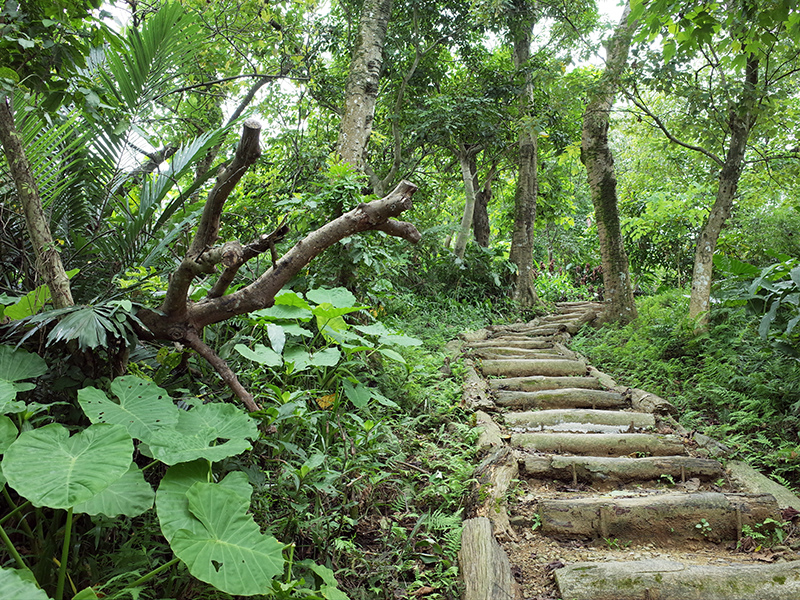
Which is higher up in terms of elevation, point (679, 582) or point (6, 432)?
point (6, 432)

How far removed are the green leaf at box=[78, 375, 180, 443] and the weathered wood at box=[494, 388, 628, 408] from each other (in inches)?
111

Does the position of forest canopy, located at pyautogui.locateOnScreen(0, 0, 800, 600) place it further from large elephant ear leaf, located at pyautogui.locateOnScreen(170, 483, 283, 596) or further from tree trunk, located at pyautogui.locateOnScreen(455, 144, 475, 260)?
tree trunk, located at pyautogui.locateOnScreen(455, 144, 475, 260)

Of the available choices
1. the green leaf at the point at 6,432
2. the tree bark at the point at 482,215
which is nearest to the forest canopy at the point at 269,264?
the green leaf at the point at 6,432

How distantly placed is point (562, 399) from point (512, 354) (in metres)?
1.28

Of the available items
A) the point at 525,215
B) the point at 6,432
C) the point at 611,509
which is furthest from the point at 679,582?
the point at 525,215

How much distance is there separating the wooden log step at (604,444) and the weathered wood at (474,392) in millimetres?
450

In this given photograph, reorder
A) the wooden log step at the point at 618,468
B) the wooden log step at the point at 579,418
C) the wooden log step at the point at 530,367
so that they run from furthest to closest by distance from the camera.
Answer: the wooden log step at the point at 530,367
the wooden log step at the point at 579,418
the wooden log step at the point at 618,468

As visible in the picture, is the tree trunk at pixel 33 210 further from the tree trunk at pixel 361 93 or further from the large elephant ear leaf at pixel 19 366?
the tree trunk at pixel 361 93

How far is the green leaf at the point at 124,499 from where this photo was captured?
3.76 feet

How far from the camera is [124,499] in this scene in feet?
3.97

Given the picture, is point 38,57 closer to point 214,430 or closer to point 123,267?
point 123,267

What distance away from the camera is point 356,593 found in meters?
1.70

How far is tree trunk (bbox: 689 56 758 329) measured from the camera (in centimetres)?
442

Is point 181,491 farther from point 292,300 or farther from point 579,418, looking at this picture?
point 579,418
